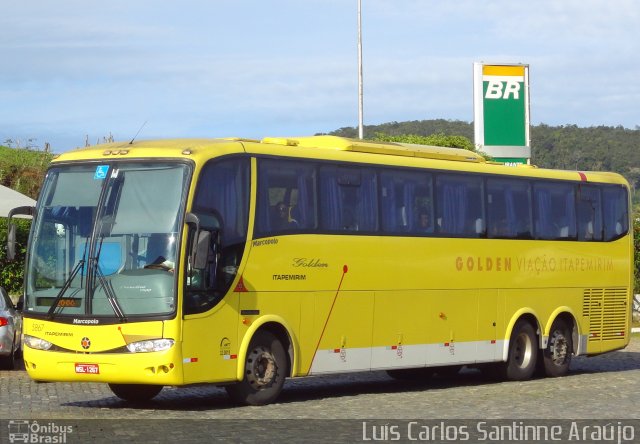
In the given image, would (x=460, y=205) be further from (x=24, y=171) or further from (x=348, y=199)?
(x=24, y=171)

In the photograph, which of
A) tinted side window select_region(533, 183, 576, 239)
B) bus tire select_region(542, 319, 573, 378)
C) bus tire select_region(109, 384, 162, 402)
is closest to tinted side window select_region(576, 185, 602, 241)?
tinted side window select_region(533, 183, 576, 239)

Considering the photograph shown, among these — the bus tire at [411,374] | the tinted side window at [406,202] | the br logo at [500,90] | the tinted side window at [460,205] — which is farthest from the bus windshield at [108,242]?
the br logo at [500,90]

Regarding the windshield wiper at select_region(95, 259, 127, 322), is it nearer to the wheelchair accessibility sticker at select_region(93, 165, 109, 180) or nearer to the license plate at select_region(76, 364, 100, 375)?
the license plate at select_region(76, 364, 100, 375)

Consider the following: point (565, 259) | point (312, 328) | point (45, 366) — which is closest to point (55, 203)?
point (45, 366)

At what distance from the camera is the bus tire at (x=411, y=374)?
77.8 feet

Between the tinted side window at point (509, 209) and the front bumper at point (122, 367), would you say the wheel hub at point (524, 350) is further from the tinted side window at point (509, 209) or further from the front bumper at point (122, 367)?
the front bumper at point (122, 367)

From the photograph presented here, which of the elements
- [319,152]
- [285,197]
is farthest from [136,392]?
[319,152]

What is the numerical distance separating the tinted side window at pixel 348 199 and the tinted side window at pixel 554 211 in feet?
15.7

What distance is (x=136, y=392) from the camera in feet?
61.1

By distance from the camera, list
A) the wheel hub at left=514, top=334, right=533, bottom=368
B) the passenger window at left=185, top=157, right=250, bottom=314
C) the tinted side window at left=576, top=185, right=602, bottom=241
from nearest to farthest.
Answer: the passenger window at left=185, top=157, right=250, bottom=314 → the wheel hub at left=514, top=334, right=533, bottom=368 → the tinted side window at left=576, top=185, right=602, bottom=241

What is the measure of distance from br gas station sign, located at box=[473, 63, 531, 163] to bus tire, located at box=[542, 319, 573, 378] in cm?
2115

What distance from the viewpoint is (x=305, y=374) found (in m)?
18.8

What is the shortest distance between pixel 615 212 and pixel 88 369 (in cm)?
1282

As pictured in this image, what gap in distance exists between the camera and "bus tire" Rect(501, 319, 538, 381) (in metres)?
23.2
